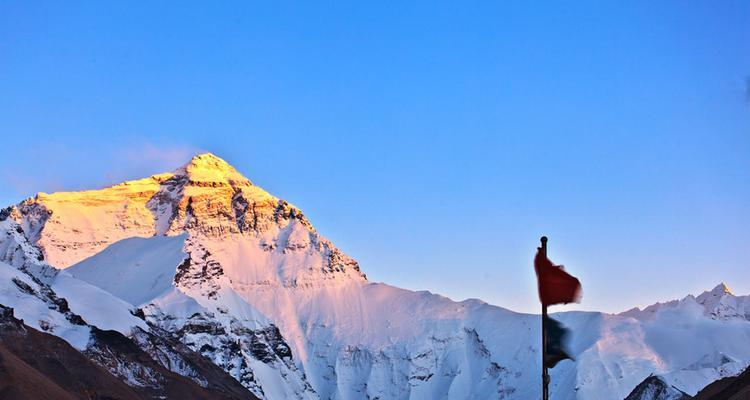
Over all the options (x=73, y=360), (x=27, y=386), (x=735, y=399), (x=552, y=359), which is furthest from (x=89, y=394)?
(x=552, y=359)

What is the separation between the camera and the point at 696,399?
645ft

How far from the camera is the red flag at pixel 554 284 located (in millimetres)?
24750

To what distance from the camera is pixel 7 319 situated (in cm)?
18688

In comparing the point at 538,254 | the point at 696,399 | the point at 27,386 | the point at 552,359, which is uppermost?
the point at 696,399

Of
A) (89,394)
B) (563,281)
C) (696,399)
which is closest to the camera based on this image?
(563,281)

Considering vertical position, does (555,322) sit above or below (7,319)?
below

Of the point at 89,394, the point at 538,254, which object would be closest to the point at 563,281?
the point at 538,254

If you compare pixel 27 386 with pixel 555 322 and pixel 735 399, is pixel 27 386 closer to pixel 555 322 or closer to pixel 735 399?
pixel 735 399

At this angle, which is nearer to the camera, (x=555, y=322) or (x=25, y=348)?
(x=555, y=322)

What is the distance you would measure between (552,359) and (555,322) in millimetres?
726

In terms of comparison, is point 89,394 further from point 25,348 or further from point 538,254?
point 538,254

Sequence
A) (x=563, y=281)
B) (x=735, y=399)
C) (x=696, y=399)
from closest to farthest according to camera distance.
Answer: (x=563, y=281) → (x=735, y=399) → (x=696, y=399)

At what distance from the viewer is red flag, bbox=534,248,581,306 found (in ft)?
81.2

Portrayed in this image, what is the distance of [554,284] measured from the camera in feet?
81.2
